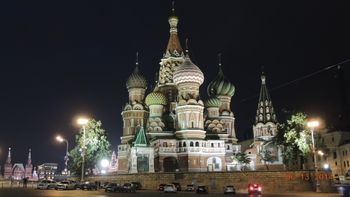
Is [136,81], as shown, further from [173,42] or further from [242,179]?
[242,179]

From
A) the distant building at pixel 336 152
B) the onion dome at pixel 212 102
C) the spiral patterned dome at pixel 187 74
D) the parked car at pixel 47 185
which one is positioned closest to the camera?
the parked car at pixel 47 185

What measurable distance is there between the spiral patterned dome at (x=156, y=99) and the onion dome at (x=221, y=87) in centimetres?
1307

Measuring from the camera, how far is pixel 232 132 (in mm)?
82750

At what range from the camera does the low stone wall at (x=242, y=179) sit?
4156 centimetres

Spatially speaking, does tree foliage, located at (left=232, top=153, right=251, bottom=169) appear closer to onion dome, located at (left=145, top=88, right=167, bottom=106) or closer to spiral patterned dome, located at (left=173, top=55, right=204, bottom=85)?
spiral patterned dome, located at (left=173, top=55, right=204, bottom=85)

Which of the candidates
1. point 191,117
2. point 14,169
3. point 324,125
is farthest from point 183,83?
point 14,169

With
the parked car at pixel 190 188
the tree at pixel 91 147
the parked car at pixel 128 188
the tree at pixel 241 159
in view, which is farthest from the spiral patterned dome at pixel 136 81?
the parked car at pixel 128 188

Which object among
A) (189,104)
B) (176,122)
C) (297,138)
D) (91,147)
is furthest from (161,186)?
(176,122)

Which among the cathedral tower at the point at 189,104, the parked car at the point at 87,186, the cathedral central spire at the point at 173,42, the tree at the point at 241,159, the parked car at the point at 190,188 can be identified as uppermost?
the cathedral central spire at the point at 173,42

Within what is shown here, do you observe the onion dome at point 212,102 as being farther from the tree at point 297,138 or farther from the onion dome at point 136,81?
the tree at point 297,138

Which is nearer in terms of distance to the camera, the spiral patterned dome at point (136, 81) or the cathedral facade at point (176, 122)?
the cathedral facade at point (176, 122)

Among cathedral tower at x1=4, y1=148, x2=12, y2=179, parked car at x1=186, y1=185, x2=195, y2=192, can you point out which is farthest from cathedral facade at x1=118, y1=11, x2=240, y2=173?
cathedral tower at x1=4, y1=148, x2=12, y2=179

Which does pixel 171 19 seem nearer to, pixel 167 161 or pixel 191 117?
pixel 191 117

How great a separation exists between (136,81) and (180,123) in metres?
15.9
